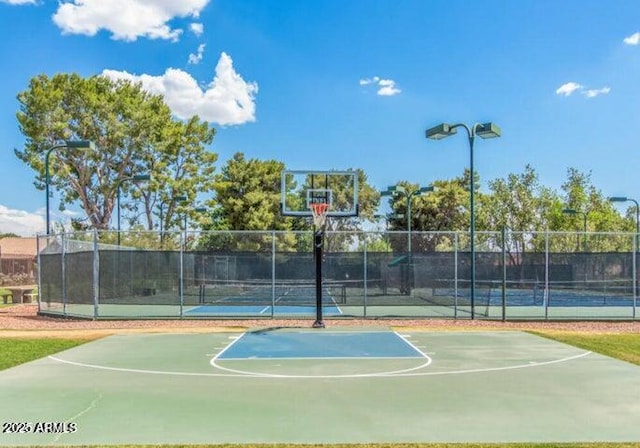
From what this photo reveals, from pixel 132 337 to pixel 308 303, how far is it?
812 cm

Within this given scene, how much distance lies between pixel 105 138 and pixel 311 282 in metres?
17.7

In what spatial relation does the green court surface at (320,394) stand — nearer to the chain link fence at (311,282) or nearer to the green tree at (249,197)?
the chain link fence at (311,282)

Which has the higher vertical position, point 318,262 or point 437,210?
point 437,210

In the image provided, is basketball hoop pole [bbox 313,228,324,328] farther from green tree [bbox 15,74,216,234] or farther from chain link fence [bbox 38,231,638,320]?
green tree [bbox 15,74,216,234]

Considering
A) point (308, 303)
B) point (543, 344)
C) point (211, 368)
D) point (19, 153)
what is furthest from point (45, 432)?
point (19, 153)

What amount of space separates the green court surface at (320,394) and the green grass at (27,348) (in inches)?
18.0

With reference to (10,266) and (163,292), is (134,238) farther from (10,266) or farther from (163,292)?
(10,266)

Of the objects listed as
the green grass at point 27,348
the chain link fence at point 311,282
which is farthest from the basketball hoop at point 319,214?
the green grass at point 27,348

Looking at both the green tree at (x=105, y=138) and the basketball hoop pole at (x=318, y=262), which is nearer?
the basketball hoop pole at (x=318, y=262)

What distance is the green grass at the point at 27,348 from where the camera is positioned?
1124 cm

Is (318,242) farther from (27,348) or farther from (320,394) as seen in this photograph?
(320,394)

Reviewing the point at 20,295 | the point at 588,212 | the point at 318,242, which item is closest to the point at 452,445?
the point at 318,242

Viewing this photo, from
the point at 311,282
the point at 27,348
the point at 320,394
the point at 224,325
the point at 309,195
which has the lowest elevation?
the point at 224,325

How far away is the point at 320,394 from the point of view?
27.1 ft
